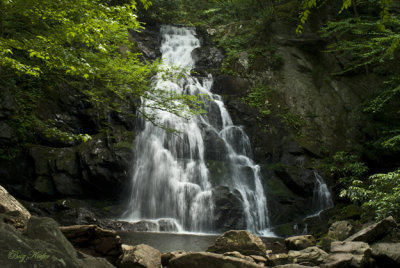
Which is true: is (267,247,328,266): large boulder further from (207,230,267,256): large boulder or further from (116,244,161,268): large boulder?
(116,244,161,268): large boulder

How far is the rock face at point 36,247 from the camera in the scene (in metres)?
2.37

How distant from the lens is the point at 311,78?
1780cm

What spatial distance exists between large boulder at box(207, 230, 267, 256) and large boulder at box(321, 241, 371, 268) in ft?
3.97

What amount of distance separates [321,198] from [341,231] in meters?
5.16

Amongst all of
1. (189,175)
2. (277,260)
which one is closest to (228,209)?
(189,175)

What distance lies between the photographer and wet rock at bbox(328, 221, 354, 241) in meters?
7.23

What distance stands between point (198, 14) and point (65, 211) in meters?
20.8

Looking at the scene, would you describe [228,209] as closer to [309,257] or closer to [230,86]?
[309,257]

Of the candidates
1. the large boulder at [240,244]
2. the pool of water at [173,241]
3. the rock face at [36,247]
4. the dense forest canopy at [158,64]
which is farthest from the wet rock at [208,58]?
the rock face at [36,247]

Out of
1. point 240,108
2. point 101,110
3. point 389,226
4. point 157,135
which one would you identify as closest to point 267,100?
point 240,108

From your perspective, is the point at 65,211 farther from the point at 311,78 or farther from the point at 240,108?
the point at 311,78

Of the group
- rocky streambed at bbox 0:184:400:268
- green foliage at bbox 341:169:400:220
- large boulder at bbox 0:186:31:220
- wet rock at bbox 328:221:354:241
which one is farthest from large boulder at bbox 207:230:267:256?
large boulder at bbox 0:186:31:220

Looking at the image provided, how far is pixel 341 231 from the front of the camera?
7.45 metres
